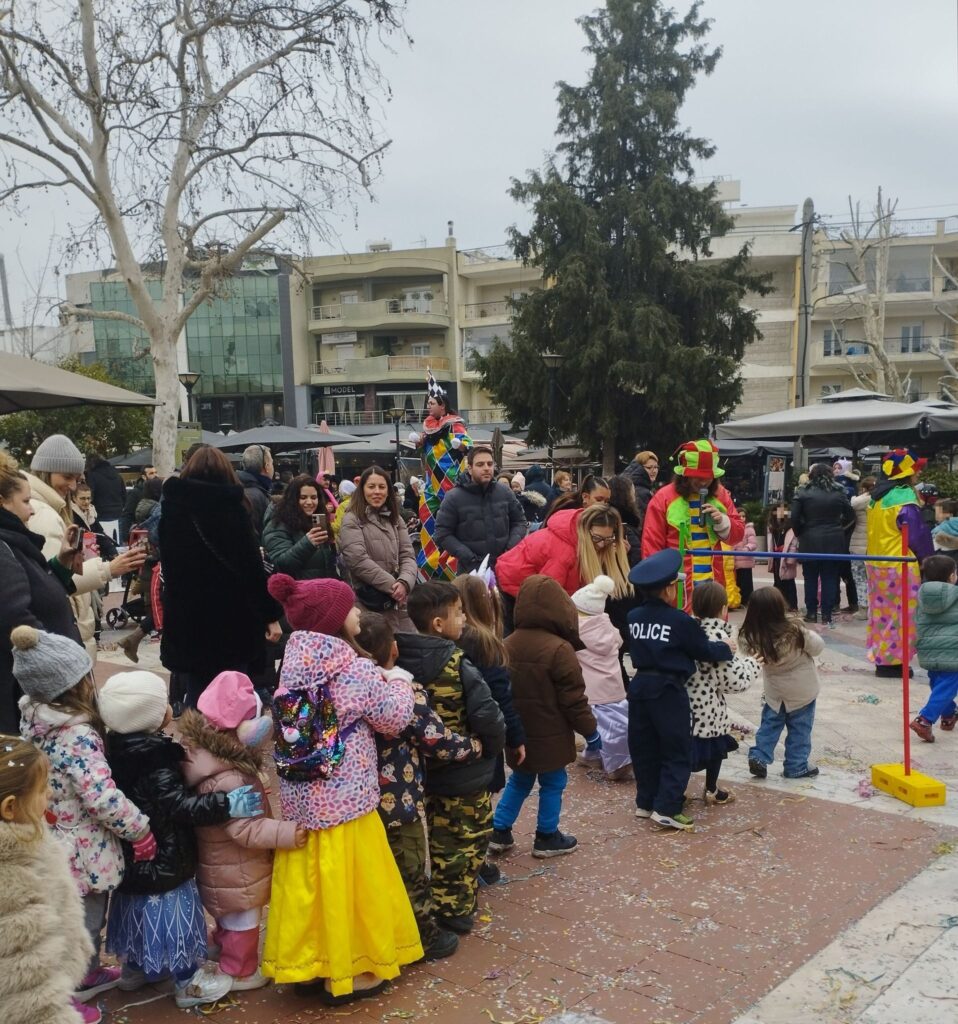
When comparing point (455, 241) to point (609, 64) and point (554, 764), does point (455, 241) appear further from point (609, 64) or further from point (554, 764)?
point (554, 764)

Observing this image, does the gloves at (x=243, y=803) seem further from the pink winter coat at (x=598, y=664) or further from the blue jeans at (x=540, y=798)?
the pink winter coat at (x=598, y=664)

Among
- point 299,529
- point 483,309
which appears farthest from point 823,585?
point 483,309

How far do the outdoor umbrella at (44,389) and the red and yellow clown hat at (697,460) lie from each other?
3.88 m

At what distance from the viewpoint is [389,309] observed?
4484cm

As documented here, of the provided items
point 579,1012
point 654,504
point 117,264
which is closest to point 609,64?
point 117,264

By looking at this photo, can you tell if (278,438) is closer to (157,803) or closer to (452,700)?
(452,700)

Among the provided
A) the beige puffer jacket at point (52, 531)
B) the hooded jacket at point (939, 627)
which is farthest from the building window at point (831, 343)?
the beige puffer jacket at point (52, 531)

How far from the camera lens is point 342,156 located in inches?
633

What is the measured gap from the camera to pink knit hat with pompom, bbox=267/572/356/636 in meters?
3.10

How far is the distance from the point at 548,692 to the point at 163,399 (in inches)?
566

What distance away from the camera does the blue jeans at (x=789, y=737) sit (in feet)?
17.1

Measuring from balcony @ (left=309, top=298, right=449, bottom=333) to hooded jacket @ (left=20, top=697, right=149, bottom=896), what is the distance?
4227cm

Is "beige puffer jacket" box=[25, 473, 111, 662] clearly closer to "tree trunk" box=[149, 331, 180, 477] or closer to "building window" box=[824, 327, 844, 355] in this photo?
"tree trunk" box=[149, 331, 180, 477]

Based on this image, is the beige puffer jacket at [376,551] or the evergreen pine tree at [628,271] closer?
the beige puffer jacket at [376,551]
